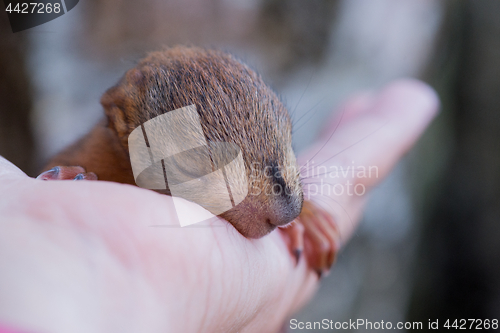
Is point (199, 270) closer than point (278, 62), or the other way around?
point (199, 270)

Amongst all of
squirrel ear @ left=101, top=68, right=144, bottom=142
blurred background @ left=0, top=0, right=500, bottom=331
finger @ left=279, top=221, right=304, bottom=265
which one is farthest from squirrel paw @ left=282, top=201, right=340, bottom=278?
squirrel ear @ left=101, top=68, right=144, bottom=142

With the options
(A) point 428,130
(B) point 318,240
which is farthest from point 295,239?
(A) point 428,130

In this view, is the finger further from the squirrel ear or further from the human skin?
the squirrel ear

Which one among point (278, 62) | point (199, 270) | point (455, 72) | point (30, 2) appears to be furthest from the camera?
point (455, 72)

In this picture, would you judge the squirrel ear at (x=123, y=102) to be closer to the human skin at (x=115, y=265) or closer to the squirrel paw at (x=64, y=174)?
the squirrel paw at (x=64, y=174)

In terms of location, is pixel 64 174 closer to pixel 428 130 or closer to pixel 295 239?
pixel 295 239

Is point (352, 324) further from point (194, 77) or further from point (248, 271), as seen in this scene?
point (194, 77)

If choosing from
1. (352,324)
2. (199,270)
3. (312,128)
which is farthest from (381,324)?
(199,270)
